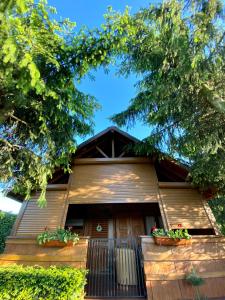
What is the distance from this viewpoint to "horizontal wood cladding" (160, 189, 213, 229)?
21.9 ft

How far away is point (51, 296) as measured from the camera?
428 centimetres

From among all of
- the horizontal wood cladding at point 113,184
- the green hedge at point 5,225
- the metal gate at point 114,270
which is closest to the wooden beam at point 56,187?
the horizontal wood cladding at point 113,184

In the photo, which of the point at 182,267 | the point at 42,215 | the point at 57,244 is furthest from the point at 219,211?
the point at 42,215

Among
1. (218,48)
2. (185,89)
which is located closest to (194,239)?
(185,89)

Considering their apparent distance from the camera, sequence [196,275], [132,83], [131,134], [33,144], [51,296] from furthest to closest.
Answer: [131,134]
[132,83]
[33,144]
[196,275]
[51,296]

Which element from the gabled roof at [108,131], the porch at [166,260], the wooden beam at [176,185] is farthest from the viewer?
the gabled roof at [108,131]

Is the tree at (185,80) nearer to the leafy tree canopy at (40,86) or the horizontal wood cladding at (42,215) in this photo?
the leafy tree canopy at (40,86)

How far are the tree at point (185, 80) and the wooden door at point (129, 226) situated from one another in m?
3.43

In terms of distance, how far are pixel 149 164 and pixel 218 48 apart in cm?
455

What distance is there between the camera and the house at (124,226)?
5.49 meters

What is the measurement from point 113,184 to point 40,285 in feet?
12.8

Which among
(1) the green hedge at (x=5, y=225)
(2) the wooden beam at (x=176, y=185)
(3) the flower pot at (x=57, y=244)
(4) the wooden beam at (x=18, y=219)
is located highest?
(1) the green hedge at (x=5, y=225)

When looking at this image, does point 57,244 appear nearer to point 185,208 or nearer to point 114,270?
point 114,270

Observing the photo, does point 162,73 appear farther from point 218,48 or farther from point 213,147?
point 213,147
